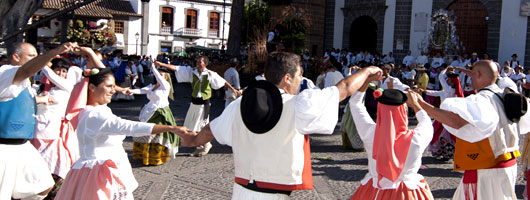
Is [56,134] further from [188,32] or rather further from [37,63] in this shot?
[188,32]

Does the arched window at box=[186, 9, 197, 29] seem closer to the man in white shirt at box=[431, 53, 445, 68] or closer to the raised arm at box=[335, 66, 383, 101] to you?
the man in white shirt at box=[431, 53, 445, 68]

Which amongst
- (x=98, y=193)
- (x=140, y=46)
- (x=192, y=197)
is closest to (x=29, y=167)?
(x=98, y=193)

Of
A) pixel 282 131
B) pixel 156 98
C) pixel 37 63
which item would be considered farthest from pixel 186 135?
pixel 156 98

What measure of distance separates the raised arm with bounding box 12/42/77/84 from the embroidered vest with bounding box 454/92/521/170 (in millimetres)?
3085

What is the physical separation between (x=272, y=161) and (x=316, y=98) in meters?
0.46

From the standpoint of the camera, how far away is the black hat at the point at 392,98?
129 inches

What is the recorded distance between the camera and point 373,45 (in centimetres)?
2958

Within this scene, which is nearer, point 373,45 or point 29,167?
point 29,167

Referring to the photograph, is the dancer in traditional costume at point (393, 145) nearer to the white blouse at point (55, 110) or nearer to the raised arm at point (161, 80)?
the white blouse at point (55, 110)

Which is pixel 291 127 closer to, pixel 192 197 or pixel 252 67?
pixel 192 197

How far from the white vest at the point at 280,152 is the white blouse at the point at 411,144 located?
0.84 metres

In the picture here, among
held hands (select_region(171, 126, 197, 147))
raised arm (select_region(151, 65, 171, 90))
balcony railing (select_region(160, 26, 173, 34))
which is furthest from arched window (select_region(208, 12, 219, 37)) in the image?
held hands (select_region(171, 126, 197, 147))

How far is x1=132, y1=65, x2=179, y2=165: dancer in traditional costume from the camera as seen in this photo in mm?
7754

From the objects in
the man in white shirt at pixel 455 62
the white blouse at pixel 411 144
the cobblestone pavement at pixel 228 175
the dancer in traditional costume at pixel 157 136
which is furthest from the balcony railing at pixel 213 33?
the white blouse at pixel 411 144
